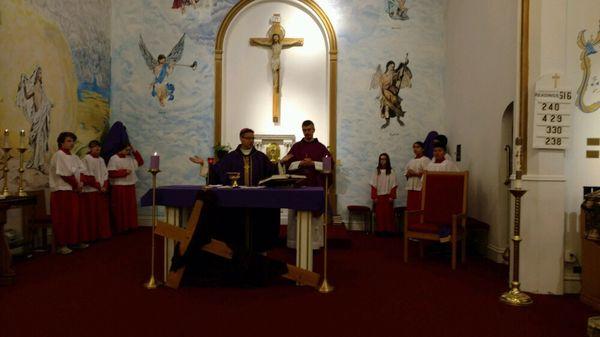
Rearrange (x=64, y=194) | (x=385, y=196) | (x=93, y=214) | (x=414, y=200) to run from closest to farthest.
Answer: (x=64, y=194)
(x=93, y=214)
(x=414, y=200)
(x=385, y=196)

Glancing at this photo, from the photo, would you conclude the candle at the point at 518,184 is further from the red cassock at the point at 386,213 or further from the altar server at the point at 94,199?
the altar server at the point at 94,199

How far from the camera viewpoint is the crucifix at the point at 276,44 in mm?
9617

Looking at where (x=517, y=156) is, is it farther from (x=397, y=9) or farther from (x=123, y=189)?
(x=123, y=189)

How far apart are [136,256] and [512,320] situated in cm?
512

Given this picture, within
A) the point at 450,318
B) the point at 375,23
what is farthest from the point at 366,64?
the point at 450,318

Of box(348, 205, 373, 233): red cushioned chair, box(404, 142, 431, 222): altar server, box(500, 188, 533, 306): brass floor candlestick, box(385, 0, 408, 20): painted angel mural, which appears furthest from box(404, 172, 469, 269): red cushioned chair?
box(385, 0, 408, 20): painted angel mural

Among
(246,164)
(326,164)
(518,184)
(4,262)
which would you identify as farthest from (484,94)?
(4,262)

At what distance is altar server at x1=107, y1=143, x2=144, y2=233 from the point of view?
8.73 metres

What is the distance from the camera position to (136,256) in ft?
21.5

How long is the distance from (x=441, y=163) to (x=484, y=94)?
4.39ft

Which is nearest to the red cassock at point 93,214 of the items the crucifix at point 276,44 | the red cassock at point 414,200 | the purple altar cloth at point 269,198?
the purple altar cloth at point 269,198

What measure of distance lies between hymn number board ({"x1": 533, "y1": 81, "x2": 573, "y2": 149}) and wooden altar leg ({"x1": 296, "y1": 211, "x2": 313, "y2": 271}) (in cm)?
265

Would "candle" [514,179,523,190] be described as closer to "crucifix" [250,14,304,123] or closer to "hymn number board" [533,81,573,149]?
"hymn number board" [533,81,573,149]

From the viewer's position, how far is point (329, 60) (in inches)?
380
